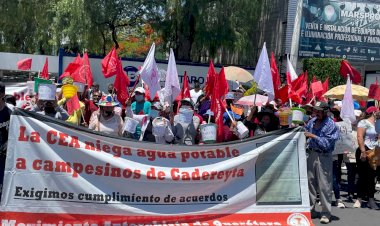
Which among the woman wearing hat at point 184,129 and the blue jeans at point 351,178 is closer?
the woman wearing hat at point 184,129

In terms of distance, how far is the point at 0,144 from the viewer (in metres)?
6.14

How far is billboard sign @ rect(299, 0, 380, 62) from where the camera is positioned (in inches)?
977

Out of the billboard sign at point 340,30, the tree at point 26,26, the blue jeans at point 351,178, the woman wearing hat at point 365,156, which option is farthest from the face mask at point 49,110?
the tree at point 26,26

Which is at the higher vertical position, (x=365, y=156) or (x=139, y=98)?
(x=139, y=98)

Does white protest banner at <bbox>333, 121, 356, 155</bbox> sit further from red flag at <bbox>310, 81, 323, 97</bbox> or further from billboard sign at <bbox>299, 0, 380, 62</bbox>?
billboard sign at <bbox>299, 0, 380, 62</bbox>

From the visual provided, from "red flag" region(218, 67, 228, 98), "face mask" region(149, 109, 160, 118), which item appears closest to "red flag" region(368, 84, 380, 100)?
"red flag" region(218, 67, 228, 98)

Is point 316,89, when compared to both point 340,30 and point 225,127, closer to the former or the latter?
point 225,127

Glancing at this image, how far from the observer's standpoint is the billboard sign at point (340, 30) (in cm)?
2483

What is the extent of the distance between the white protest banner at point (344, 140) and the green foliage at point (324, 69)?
15.2 m

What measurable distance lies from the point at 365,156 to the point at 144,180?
4198 mm

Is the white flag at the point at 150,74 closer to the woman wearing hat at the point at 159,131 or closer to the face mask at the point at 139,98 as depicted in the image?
the face mask at the point at 139,98

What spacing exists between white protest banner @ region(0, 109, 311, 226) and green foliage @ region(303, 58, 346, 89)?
17.6 meters

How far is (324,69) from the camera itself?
23.9 metres

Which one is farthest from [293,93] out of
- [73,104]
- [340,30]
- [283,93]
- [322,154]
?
[340,30]
